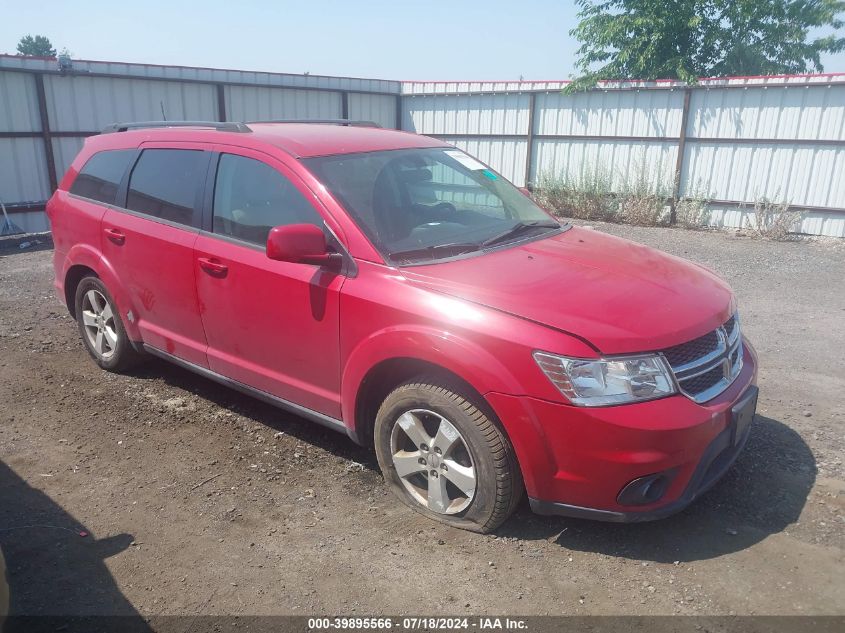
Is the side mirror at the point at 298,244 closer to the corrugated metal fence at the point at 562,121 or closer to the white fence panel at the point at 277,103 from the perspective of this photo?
the corrugated metal fence at the point at 562,121

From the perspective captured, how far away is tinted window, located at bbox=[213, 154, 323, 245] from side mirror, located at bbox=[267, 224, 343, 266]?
259 mm

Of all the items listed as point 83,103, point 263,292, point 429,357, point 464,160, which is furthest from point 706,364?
point 83,103

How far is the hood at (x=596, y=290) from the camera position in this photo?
9.53 feet

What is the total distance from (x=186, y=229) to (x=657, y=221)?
10.6 meters

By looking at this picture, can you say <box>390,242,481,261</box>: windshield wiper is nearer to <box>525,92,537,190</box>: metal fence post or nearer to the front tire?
the front tire

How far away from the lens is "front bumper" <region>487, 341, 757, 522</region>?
2797mm

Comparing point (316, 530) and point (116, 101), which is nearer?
point (316, 530)

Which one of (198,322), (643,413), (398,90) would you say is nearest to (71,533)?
(198,322)

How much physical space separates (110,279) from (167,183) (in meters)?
0.89

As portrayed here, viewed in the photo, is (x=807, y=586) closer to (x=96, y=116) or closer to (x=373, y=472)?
(x=373, y=472)

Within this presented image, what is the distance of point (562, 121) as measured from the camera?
14.4 m

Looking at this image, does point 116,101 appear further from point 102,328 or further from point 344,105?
point 102,328

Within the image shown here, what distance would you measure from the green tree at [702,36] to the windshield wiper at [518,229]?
1612 cm

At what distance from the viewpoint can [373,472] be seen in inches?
154
